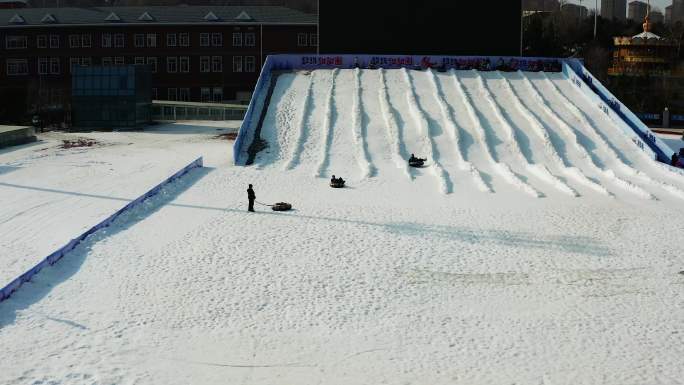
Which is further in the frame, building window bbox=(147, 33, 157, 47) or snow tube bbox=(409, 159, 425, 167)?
building window bbox=(147, 33, 157, 47)

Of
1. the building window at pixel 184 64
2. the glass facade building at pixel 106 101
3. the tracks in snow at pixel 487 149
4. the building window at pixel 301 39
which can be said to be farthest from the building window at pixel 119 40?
the tracks in snow at pixel 487 149

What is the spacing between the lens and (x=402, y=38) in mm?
39688

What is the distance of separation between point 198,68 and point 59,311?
4699 centimetres

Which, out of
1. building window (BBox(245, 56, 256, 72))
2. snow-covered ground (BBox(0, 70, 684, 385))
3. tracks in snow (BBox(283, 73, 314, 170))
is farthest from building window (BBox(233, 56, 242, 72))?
snow-covered ground (BBox(0, 70, 684, 385))

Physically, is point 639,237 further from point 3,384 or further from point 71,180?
point 71,180

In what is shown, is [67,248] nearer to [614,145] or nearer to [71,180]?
[71,180]

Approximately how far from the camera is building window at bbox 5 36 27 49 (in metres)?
57.5

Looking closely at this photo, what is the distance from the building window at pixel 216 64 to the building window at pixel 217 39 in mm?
965

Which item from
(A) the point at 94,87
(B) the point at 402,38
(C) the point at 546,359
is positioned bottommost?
(C) the point at 546,359

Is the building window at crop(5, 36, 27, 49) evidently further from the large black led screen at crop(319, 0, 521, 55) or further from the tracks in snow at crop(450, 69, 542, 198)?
the tracks in snow at crop(450, 69, 542, 198)

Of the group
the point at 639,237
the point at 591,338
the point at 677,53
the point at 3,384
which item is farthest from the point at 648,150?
the point at 677,53

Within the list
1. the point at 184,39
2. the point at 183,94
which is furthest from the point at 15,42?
the point at 183,94

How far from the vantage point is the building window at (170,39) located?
56.8 metres

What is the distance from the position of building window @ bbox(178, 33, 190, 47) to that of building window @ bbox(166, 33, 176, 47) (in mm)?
457
